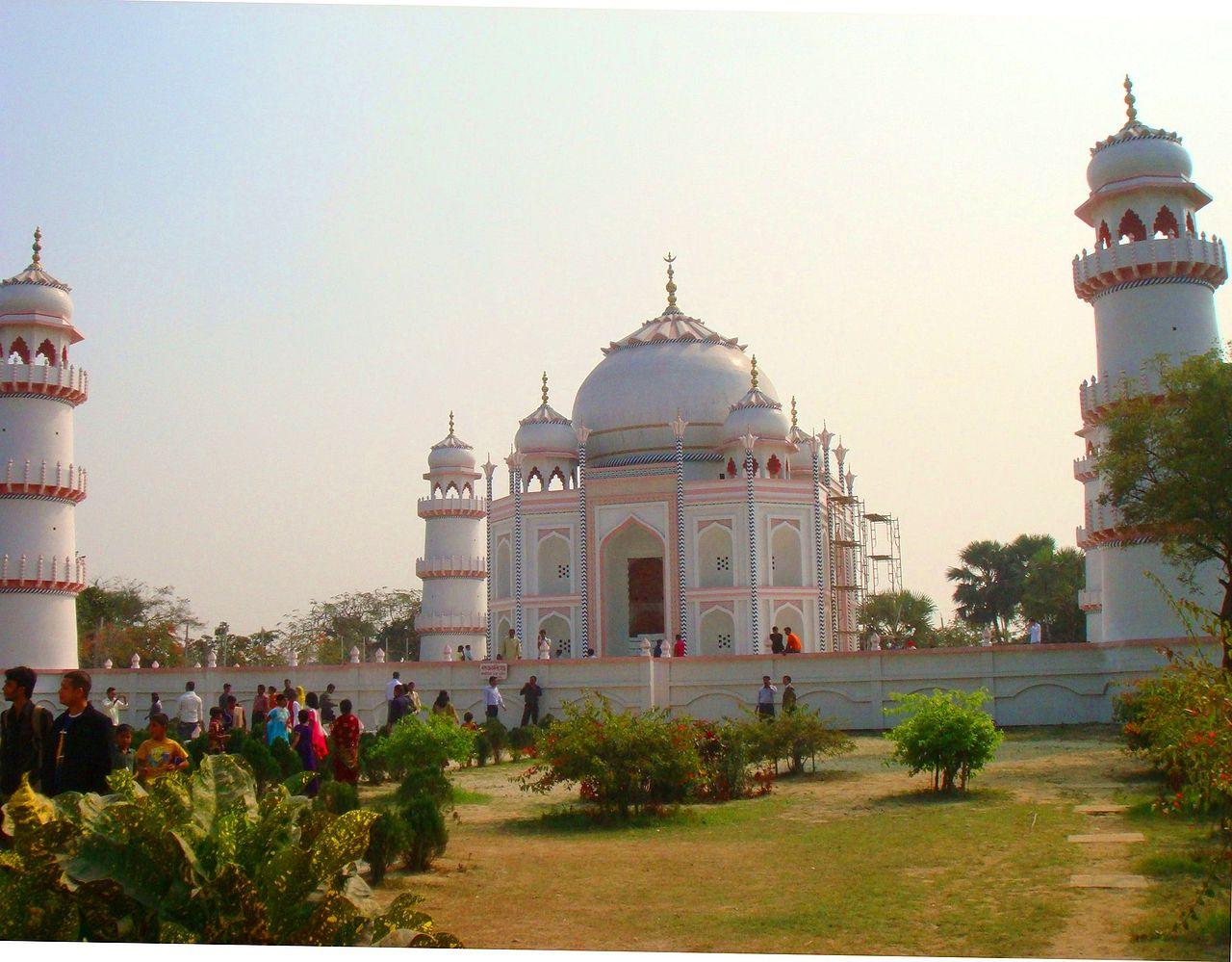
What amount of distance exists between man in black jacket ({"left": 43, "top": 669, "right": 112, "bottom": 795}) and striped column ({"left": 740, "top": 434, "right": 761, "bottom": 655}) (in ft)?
77.1

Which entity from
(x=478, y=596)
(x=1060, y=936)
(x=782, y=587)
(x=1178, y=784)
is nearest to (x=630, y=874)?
(x=1060, y=936)

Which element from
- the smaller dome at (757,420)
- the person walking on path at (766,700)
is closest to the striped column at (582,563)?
the smaller dome at (757,420)

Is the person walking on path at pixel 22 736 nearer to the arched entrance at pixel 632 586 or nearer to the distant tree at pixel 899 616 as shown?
the arched entrance at pixel 632 586

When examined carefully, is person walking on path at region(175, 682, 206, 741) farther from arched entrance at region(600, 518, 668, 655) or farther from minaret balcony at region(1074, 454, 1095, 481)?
minaret balcony at region(1074, 454, 1095, 481)

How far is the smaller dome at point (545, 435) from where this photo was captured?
35750 mm

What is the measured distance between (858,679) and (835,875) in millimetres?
12572

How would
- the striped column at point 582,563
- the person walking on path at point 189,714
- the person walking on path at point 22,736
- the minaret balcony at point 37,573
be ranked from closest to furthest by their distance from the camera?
the person walking on path at point 22,736, the person walking on path at point 189,714, the minaret balcony at point 37,573, the striped column at point 582,563

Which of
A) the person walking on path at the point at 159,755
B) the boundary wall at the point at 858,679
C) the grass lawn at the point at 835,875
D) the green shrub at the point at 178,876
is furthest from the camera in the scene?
the boundary wall at the point at 858,679

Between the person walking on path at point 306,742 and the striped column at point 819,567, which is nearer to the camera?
the person walking on path at point 306,742

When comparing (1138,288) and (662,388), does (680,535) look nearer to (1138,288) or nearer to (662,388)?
(662,388)

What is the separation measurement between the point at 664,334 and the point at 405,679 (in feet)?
55.7

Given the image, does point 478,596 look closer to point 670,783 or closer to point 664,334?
point 664,334

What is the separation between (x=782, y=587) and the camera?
3105cm

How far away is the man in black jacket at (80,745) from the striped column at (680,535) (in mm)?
23588
